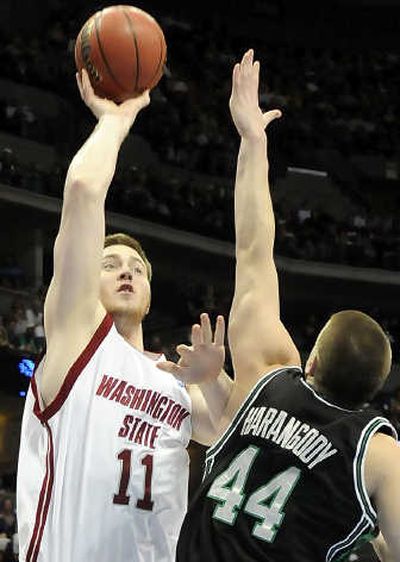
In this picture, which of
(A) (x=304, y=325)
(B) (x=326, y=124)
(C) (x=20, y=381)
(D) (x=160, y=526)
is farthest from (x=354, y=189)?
(D) (x=160, y=526)

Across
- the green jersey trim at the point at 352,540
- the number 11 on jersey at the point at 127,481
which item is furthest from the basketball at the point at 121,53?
the green jersey trim at the point at 352,540

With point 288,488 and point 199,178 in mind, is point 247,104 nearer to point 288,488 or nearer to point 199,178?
point 288,488

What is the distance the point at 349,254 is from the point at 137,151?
3.65 meters

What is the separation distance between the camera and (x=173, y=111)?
19.1 metres

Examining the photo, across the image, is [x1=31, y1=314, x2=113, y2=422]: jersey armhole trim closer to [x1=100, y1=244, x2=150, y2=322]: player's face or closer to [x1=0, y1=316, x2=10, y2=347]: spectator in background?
[x1=100, y1=244, x2=150, y2=322]: player's face

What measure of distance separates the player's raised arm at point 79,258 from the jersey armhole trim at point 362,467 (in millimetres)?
1084

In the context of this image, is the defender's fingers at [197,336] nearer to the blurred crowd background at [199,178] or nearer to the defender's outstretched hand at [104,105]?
the defender's outstretched hand at [104,105]

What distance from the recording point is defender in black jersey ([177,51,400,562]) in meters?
3.14

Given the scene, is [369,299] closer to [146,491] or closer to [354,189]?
[354,189]

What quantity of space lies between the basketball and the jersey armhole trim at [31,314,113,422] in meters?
0.82

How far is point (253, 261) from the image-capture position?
392 cm

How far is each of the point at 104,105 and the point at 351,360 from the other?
1.40m

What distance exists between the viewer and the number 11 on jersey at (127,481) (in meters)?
3.89

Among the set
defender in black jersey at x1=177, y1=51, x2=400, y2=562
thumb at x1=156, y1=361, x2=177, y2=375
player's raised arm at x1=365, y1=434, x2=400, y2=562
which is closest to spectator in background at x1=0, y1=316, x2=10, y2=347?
thumb at x1=156, y1=361, x2=177, y2=375
